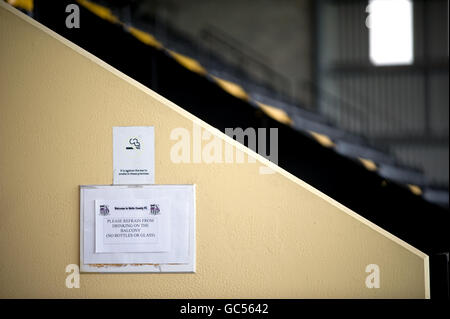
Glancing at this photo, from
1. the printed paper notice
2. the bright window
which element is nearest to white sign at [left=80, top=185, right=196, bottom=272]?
the printed paper notice

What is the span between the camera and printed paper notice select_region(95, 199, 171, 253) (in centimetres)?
202

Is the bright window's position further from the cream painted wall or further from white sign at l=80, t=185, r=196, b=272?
white sign at l=80, t=185, r=196, b=272

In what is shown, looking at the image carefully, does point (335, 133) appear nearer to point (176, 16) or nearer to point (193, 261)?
point (176, 16)

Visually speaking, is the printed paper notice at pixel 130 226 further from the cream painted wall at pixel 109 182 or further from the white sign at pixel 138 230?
the cream painted wall at pixel 109 182

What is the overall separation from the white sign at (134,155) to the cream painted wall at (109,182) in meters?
0.03

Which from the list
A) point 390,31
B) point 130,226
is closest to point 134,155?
point 130,226

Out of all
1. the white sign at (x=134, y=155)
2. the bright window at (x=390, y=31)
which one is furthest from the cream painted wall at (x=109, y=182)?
the bright window at (x=390, y=31)

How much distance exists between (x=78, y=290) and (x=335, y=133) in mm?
5793

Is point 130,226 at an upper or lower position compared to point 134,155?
lower

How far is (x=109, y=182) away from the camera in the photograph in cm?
204

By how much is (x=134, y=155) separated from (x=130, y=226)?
0.31 metres

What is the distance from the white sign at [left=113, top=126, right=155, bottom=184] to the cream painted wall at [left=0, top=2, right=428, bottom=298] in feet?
0.11

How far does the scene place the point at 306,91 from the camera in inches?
359

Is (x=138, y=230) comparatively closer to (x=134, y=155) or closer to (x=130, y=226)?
(x=130, y=226)
